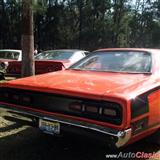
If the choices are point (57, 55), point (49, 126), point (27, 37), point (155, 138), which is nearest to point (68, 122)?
point (49, 126)

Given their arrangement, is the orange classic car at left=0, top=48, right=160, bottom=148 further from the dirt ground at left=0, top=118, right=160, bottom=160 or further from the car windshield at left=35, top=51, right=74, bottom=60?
the car windshield at left=35, top=51, right=74, bottom=60

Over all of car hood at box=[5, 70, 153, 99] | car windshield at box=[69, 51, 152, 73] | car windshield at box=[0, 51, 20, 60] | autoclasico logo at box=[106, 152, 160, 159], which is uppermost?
car windshield at box=[69, 51, 152, 73]

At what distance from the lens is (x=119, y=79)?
16.0 feet

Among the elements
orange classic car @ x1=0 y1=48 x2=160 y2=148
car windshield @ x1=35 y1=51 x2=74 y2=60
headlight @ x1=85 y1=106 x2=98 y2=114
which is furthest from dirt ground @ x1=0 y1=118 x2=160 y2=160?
car windshield @ x1=35 y1=51 x2=74 y2=60

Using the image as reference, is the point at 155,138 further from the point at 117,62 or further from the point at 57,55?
the point at 57,55

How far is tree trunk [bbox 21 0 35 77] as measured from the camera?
9359 mm

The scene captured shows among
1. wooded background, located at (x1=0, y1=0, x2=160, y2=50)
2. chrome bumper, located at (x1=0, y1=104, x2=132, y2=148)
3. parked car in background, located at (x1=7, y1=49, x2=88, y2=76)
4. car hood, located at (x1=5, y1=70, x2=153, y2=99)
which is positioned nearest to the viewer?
chrome bumper, located at (x1=0, y1=104, x2=132, y2=148)

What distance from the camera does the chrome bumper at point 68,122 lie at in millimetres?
3947

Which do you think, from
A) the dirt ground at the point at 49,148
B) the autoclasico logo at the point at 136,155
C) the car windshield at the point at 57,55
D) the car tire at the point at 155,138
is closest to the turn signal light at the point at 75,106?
the dirt ground at the point at 49,148

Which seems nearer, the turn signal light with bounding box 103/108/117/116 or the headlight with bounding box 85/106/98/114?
the turn signal light with bounding box 103/108/117/116

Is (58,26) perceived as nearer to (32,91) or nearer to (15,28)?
(15,28)

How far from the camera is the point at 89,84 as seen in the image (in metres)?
4.59

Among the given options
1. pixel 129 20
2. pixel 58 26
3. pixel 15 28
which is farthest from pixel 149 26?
pixel 15 28

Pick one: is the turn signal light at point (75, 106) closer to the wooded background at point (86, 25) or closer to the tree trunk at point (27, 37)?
the tree trunk at point (27, 37)
